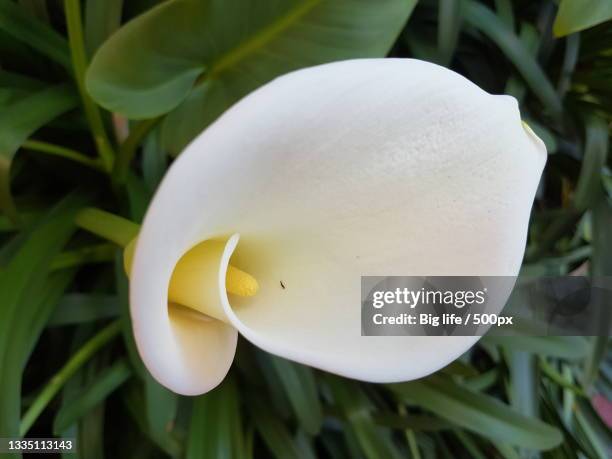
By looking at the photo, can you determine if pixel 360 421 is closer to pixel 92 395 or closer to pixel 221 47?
pixel 92 395

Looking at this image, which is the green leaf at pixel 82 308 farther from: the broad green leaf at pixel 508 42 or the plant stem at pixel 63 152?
the broad green leaf at pixel 508 42

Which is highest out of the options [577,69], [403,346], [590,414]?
[577,69]

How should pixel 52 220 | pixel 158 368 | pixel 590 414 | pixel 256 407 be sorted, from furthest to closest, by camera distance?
1. pixel 590 414
2. pixel 256 407
3. pixel 52 220
4. pixel 158 368

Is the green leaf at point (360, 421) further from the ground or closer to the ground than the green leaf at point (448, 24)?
closer to the ground

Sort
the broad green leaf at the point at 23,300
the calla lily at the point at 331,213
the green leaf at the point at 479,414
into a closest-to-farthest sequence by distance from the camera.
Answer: the calla lily at the point at 331,213
the broad green leaf at the point at 23,300
the green leaf at the point at 479,414

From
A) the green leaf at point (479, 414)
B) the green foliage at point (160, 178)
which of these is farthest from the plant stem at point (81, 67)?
the green leaf at point (479, 414)

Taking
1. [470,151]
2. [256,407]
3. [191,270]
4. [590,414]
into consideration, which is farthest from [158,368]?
[590,414]

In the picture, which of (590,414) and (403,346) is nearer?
(403,346)

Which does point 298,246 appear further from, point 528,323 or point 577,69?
point 577,69

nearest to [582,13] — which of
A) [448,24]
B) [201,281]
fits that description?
[448,24]
